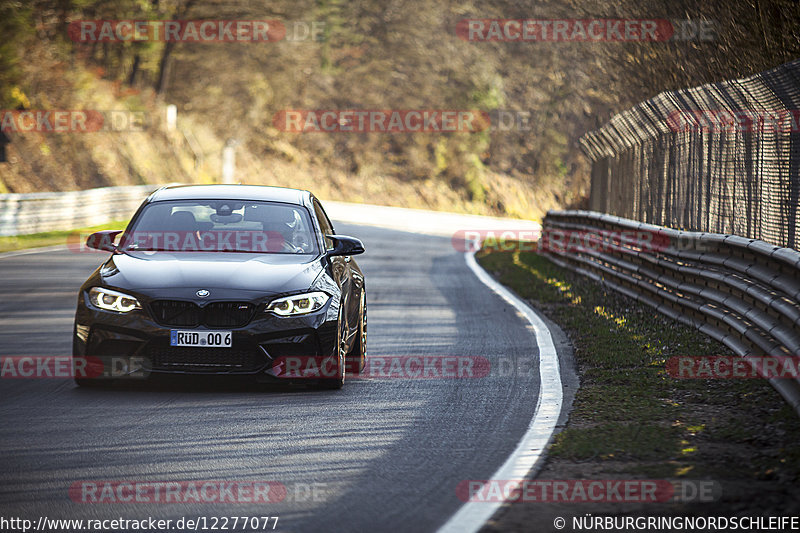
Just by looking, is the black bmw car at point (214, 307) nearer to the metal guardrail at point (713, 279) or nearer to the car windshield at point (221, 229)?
the car windshield at point (221, 229)

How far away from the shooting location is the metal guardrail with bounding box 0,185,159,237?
24.8 m

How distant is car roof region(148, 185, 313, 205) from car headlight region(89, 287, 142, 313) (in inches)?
64.2

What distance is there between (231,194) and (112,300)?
1.90 meters

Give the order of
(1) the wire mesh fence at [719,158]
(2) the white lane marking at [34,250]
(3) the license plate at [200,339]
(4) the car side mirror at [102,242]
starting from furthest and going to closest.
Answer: (2) the white lane marking at [34,250] < (1) the wire mesh fence at [719,158] < (4) the car side mirror at [102,242] < (3) the license plate at [200,339]

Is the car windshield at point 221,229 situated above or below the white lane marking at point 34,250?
above

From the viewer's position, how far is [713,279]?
34.0ft

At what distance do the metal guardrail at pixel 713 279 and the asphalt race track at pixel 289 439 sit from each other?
1.71 m

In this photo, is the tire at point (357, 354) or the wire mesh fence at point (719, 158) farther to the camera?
the wire mesh fence at point (719, 158)

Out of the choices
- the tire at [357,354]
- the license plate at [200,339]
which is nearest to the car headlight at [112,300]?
the license plate at [200,339]

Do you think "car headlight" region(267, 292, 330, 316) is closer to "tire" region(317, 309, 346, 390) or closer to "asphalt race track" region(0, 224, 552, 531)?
"tire" region(317, 309, 346, 390)

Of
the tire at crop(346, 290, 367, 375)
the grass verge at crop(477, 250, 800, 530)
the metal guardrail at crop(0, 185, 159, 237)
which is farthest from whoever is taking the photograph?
the metal guardrail at crop(0, 185, 159, 237)

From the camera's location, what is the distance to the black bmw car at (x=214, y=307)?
7.85 m

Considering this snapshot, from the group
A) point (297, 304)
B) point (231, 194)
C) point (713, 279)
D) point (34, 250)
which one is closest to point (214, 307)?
point (297, 304)

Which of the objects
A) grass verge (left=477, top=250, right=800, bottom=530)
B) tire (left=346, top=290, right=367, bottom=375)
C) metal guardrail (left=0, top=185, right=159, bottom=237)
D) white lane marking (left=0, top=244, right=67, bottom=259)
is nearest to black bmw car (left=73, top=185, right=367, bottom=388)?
tire (left=346, top=290, right=367, bottom=375)
